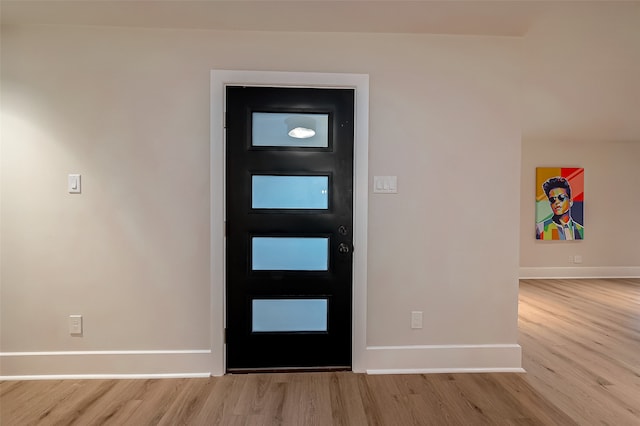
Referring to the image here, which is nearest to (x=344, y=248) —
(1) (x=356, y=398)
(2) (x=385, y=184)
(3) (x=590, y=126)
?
(2) (x=385, y=184)

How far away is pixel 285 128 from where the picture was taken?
2.20 m

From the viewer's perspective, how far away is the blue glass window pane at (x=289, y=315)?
7.22ft

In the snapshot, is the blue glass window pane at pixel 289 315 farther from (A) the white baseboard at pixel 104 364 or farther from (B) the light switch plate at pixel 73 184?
(B) the light switch plate at pixel 73 184

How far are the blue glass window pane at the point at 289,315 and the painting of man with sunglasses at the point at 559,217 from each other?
491cm

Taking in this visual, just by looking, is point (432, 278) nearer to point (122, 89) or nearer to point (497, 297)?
point (497, 297)

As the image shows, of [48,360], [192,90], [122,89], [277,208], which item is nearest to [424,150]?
[277,208]

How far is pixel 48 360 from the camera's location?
A: 212cm

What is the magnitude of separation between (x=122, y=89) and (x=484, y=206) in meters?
2.80

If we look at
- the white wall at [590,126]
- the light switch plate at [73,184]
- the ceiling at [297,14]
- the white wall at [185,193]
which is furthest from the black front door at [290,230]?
the white wall at [590,126]

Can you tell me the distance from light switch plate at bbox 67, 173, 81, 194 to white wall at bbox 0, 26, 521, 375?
49 millimetres

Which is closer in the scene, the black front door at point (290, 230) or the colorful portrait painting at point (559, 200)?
the black front door at point (290, 230)

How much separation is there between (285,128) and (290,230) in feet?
2.48

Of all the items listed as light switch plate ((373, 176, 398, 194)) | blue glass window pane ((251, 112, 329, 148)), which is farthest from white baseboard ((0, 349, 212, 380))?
light switch plate ((373, 176, 398, 194))

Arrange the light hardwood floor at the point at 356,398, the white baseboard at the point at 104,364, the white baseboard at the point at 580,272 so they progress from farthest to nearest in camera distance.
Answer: the white baseboard at the point at 580,272 → the white baseboard at the point at 104,364 → the light hardwood floor at the point at 356,398
